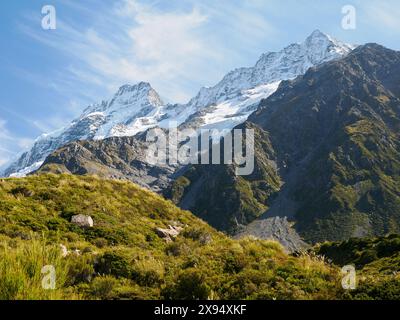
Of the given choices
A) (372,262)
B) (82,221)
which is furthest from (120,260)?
(372,262)

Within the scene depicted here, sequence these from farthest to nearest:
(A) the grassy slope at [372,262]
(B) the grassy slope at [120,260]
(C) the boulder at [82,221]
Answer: (C) the boulder at [82,221]
(A) the grassy slope at [372,262]
(B) the grassy slope at [120,260]

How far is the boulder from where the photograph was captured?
27.2 m

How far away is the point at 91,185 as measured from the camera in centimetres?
3488

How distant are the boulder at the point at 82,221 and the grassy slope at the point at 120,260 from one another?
414 mm

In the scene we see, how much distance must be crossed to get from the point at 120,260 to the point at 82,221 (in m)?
8.86

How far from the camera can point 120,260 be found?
19.3 m

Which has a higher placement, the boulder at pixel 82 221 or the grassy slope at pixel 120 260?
the boulder at pixel 82 221

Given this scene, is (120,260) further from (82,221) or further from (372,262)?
(372,262)

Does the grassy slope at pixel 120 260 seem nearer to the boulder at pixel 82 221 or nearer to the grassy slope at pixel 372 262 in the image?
the boulder at pixel 82 221

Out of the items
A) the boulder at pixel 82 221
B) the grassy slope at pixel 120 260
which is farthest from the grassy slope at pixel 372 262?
the boulder at pixel 82 221

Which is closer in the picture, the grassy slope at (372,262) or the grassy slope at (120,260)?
the grassy slope at (120,260)

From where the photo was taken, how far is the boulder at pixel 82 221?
2722cm
